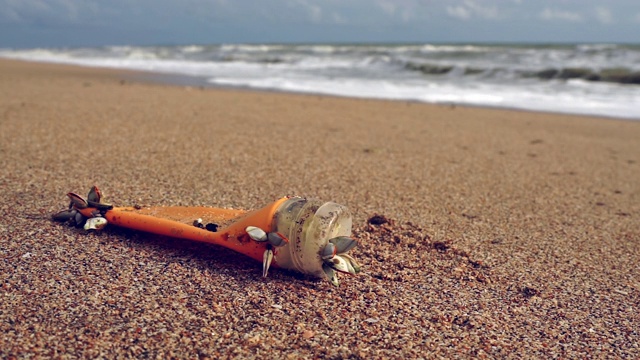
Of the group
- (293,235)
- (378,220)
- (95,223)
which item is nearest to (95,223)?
(95,223)

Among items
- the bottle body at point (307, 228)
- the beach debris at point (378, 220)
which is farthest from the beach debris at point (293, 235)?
the beach debris at point (378, 220)

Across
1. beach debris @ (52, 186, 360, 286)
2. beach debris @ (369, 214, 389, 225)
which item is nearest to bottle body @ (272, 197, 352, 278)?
beach debris @ (52, 186, 360, 286)

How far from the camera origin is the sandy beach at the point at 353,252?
4.89 ft

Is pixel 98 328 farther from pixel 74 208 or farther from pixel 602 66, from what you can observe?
pixel 602 66

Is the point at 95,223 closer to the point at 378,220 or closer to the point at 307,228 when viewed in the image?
the point at 307,228

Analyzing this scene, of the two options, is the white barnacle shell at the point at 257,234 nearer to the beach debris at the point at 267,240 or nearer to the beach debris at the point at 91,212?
the beach debris at the point at 267,240

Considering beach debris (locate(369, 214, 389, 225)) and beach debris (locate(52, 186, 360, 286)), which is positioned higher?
beach debris (locate(52, 186, 360, 286))

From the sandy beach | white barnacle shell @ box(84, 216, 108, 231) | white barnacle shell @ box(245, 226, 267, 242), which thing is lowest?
the sandy beach

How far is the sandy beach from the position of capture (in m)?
1.49

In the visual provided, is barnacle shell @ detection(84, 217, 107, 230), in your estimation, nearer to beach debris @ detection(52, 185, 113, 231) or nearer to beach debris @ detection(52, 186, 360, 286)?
beach debris @ detection(52, 185, 113, 231)

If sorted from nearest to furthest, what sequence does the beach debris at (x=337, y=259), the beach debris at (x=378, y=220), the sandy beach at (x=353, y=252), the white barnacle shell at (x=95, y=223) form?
the sandy beach at (x=353, y=252)
the beach debris at (x=337, y=259)
the white barnacle shell at (x=95, y=223)
the beach debris at (x=378, y=220)

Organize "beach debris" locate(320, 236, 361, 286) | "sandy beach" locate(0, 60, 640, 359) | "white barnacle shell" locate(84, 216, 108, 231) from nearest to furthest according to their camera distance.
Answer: "sandy beach" locate(0, 60, 640, 359)
"beach debris" locate(320, 236, 361, 286)
"white barnacle shell" locate(84, 216, 108, 231)

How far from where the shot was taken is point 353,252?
6.78 ft

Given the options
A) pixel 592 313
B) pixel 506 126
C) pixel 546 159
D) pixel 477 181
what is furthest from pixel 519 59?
pixel 592 313
